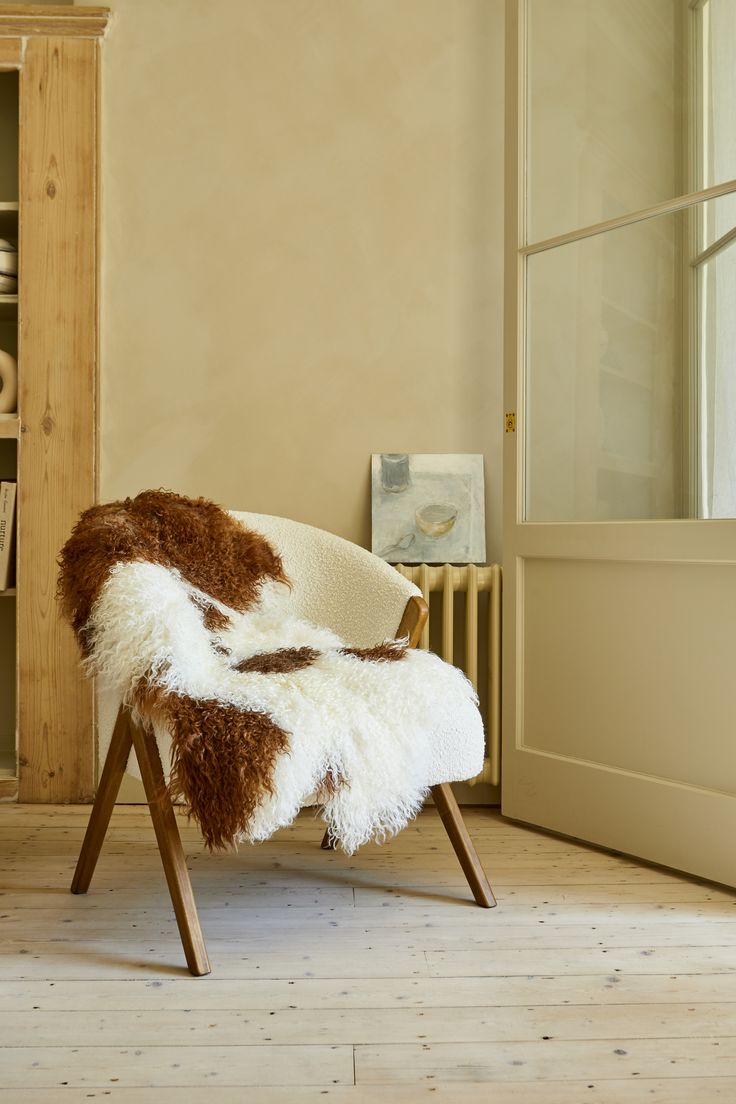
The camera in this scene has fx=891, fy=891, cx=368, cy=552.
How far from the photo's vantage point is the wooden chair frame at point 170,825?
1515mm

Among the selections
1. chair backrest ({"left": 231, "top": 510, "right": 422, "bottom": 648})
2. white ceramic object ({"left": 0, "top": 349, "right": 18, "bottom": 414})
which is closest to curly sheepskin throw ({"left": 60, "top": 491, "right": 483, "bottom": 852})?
chair backrest ({"left": 231, "top": 510, "right": 422, "bottom": 648})

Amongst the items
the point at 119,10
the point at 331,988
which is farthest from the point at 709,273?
the point at 119,10

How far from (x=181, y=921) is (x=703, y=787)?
1140 mm

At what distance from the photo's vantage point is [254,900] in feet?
6.05

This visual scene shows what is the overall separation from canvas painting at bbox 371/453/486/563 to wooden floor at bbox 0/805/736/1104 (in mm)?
813

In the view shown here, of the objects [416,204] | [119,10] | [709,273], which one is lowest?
[709,273]

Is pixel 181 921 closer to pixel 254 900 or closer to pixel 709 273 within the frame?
pixel 254 900

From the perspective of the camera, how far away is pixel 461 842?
1.77 meters

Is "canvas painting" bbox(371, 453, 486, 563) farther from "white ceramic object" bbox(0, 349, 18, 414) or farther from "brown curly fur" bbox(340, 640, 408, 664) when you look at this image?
"white ceramic object" bbox(0, 349, 18, 414)

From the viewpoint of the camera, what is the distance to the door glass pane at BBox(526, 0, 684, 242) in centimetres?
206

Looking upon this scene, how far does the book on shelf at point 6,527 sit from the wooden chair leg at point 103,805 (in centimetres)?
94

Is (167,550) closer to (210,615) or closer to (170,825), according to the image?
(210,615)

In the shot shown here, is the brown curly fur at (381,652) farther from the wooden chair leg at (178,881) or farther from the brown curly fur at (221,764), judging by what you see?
the wooden chair leg at (178,881)

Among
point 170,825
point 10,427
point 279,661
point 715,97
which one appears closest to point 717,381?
point 715,97
